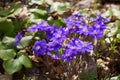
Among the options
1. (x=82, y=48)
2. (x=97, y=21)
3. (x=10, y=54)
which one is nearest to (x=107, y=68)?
(x=97, y=21)

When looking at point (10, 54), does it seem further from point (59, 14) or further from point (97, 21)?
point (59, 14)

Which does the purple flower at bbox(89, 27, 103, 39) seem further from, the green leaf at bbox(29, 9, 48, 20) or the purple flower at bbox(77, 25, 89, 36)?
the green leaf at bbox(29, 9, 48, 20)

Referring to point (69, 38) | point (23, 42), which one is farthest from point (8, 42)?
point (69, 38)

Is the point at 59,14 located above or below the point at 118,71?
above

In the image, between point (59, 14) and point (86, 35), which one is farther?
point (59, 14)

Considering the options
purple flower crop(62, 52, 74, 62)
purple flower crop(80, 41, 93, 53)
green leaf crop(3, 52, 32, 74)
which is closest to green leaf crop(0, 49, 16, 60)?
green leaf crop(3, 52, 32, 74)

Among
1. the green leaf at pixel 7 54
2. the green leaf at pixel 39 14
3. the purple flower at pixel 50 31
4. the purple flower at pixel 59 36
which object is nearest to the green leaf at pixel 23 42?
the green leaf at pixel 7 54

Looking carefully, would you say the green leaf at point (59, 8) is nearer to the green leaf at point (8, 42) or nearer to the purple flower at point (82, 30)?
the green leaf at point (8, 42)
